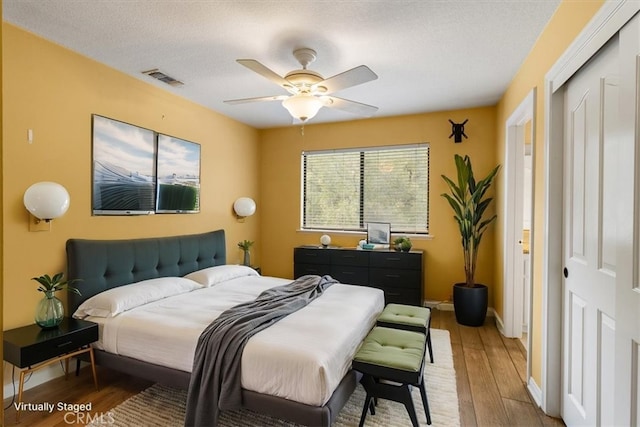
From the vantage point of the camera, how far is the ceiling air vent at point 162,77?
10.9ft

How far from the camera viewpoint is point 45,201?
8.25ft

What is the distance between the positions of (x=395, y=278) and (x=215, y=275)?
2.16 m

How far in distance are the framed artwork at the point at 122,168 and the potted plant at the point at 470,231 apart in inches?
132

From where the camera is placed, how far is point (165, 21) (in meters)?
2.47

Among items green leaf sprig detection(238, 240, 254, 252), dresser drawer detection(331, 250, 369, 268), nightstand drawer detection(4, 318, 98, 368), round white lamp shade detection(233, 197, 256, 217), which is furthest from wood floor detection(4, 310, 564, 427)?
round white lamp shade detection(233, 197, 256, 217)

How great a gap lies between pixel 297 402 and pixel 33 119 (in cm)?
281

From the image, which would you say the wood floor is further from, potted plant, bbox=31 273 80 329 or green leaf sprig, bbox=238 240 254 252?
green leaf sprig, bbox=238 240 254 252

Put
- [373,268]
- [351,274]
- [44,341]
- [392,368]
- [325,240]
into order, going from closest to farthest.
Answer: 1. [392,368]
2. [44,341]
3. [373,268]
4. [351,274]
5. [325,240]

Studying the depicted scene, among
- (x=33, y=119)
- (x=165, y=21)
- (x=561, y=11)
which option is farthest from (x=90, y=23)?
(x=561, y=11)

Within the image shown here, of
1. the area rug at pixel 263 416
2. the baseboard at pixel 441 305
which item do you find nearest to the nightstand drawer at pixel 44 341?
the area rug at pixel 263 416

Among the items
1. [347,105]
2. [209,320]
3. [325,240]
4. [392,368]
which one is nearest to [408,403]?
[392,368]

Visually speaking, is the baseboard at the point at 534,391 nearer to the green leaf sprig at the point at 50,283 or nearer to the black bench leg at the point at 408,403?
the black bench leg at the point at 408,403

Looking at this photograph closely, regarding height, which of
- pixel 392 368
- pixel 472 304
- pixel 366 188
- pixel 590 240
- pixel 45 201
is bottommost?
pixel 472 304

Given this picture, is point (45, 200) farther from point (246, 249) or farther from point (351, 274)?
point (351, 274)
